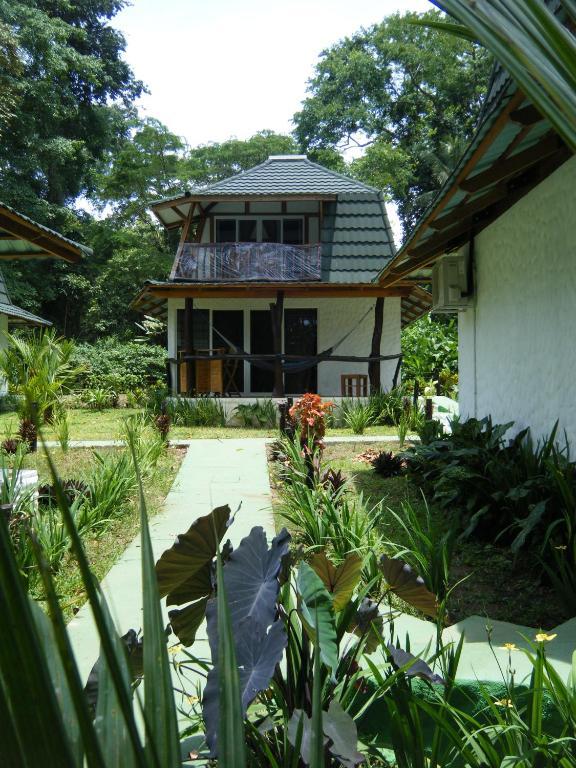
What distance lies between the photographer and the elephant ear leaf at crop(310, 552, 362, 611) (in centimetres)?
205

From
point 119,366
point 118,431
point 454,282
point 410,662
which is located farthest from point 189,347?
point 410,662

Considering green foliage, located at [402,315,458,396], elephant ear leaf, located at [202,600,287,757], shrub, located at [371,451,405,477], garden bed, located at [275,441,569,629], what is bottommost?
garden bed, located at [275,441,569,629]

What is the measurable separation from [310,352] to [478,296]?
11175 millimetres

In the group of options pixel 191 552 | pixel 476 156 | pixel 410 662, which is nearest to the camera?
pixel 410 662

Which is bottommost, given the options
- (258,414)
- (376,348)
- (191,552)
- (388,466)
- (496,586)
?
(496,586)

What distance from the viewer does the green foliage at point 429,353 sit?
22000mm

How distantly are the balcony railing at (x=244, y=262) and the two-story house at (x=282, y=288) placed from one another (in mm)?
24

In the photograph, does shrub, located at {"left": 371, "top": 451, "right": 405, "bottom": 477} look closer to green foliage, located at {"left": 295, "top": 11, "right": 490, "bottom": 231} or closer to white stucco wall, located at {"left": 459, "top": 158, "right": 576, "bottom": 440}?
white stucco wall, located at {"left": 459, "top": 158, "right": 576, "bottom": 440}

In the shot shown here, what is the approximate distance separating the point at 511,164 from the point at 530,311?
1.40m

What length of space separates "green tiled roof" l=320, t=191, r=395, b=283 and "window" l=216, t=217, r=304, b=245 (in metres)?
0.91

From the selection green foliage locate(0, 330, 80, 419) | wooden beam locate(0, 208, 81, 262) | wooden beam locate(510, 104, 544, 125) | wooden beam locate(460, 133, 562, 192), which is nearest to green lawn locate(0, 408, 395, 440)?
green foliage locate(0, 330, 80, 419)

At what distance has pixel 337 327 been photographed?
19281 millimetres

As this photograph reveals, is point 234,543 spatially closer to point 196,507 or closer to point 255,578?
point 196,507

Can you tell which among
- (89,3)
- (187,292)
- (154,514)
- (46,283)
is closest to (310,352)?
(187,292)
